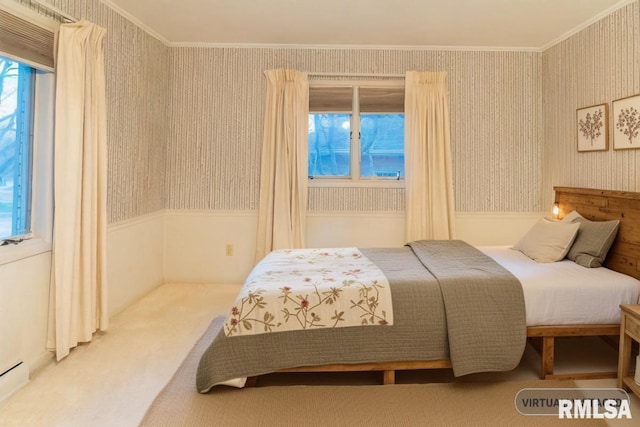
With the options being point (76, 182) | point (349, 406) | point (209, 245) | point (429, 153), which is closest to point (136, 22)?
point (76, 182)

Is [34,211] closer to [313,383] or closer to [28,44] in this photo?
[28,44]

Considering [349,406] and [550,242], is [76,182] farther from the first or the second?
[550,242]

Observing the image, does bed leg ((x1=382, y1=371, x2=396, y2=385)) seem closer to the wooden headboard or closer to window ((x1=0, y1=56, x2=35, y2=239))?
the wooden headboard

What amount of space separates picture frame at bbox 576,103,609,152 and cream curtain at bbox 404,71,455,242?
Result: 3.47 ft

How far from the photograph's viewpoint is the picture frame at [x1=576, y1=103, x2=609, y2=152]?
2771mm

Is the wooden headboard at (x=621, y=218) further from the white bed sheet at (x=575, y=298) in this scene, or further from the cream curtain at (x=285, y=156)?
the cream curtain at (x=285, y=156)

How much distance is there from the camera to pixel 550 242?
259 centimetres

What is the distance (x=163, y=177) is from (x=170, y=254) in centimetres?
79

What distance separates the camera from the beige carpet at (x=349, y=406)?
1.67 meters

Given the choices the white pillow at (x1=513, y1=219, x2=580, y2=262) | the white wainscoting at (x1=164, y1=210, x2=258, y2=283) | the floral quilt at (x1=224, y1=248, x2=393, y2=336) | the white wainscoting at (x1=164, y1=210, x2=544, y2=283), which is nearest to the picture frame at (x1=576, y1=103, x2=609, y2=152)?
the white pillow at (x1=513, y1=219, x2=580, y2=262)

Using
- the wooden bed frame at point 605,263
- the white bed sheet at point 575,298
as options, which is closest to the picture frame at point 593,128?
the wooden bed frame at point 605,263

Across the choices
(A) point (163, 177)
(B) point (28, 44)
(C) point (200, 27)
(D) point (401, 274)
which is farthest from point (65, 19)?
(D) point (401, 274)

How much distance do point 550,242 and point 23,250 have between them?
133 inches

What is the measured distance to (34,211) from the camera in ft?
7.22
